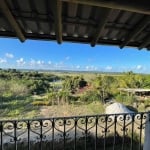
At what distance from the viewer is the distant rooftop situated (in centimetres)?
138

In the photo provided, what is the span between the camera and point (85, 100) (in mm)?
21250

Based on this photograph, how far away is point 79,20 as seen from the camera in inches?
69.1

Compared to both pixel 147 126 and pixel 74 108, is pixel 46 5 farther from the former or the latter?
pixel 74 108

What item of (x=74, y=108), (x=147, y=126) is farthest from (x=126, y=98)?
(x=147, y=126)

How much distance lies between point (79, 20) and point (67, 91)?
2060cm

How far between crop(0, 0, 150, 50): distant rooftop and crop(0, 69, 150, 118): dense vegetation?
16552 millimetres

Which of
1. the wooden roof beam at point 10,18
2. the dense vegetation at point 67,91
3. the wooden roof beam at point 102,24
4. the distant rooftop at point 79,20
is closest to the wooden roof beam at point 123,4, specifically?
the distant rooftop at point 79,20

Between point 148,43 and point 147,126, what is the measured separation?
81cm

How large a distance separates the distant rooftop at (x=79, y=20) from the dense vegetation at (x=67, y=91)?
54.3 ft

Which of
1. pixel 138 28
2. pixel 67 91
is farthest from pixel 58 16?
pixel 67 91

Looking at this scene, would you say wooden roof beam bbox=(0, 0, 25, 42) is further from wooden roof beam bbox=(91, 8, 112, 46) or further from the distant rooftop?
wooden roof beam bbox=(91, 8, 112, 46)

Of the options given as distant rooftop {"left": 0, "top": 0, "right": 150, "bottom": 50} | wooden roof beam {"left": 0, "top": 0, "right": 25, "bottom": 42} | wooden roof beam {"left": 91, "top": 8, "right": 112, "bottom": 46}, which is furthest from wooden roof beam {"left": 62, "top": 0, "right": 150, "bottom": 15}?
wooden roof beam {"left": 0, "top": 0, "right": 25, "bottom": 42}

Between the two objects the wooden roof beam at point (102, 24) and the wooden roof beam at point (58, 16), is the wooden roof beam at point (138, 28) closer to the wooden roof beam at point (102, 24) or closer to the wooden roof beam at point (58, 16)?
the wooden roof beam at point (102, 24)

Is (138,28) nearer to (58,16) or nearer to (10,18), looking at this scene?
(58,16)
